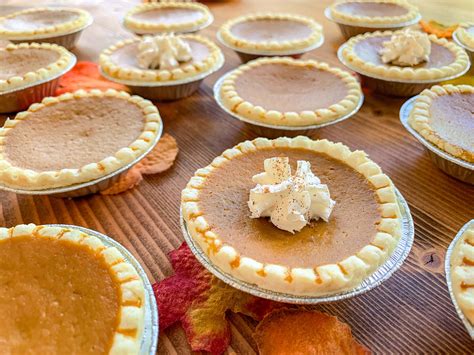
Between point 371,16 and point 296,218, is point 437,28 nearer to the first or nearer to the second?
point 371,16

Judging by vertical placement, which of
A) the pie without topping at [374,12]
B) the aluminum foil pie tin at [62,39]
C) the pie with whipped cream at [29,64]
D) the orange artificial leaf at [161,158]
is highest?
the pie without topping at [374,12]

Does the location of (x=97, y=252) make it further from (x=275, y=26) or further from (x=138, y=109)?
(x=275, y=26)

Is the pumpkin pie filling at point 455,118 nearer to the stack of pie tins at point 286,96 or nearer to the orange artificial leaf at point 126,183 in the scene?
the stack of pie tins at point 286,96

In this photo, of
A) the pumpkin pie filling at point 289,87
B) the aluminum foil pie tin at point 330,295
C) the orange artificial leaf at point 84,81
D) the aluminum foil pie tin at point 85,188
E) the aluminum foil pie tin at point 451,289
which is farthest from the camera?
the orange artificial leaf at point 84,81

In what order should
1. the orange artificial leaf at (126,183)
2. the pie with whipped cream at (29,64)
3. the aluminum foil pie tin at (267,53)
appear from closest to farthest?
the orange artificial leaf at (126,183)
the pie with whipped cream at (29,64)
the aluminum foil pie tin at (267,53)

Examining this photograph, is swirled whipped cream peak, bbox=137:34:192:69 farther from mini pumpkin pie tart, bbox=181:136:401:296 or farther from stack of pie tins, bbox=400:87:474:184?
stack of pie tins, bbox=400:87:474:184

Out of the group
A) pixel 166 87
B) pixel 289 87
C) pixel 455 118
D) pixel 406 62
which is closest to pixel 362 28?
pixel 406 62

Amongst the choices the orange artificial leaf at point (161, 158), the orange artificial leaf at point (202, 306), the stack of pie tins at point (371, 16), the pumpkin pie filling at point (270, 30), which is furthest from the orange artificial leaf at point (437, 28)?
the orange artificial leaf at point (202, 306)

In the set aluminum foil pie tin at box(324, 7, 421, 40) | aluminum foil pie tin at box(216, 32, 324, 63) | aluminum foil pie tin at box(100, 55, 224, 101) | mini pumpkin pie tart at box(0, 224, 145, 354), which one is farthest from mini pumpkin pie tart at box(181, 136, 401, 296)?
aluminum foil pie tin at box(324, 7, 421, 40)
